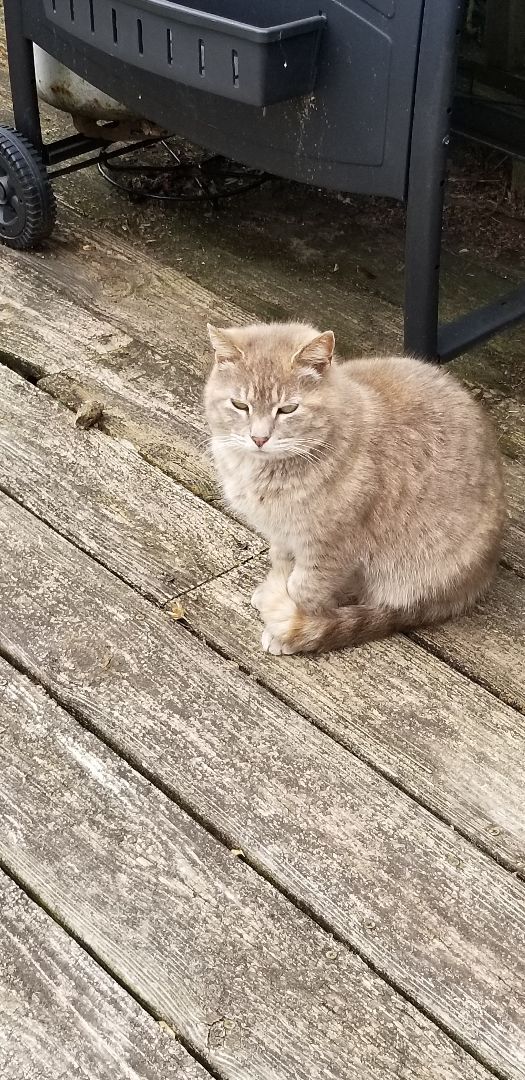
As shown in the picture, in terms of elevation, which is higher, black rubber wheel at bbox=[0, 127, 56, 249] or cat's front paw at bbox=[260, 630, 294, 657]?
black rubber wheel at bbox=[0, 127, 56, 249]

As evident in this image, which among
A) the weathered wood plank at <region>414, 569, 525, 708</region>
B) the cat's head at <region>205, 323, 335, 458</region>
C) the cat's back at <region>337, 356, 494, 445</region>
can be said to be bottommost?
A: the weathered wood plank at <region>414, 569, 525, 708</region>

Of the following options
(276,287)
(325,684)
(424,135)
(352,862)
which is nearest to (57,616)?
(325,684)

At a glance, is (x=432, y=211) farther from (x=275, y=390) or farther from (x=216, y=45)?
(x=275, y=390)

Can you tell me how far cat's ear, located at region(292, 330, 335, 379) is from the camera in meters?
1.76

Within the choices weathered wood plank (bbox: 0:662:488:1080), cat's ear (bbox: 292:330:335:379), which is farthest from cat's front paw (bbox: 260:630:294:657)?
cat's ear (bbox: 292:330:335:379)

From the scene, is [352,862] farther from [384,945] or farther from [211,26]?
[211,26]

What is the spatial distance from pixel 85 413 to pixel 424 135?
0.94 meters

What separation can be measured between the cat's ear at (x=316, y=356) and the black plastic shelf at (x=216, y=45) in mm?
707

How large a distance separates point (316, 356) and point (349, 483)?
22 cm

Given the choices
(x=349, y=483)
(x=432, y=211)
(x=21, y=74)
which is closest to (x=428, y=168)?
(x=432, y=211)

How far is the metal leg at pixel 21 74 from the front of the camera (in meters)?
2.91

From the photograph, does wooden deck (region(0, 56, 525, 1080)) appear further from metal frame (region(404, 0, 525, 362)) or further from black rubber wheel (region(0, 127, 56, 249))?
black rubber wheel (region(0, 127, 56, 249))

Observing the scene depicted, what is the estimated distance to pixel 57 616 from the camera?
78.3 inches

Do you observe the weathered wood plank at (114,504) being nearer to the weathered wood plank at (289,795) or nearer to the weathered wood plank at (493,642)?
the weathered wood plank at (289,795)
